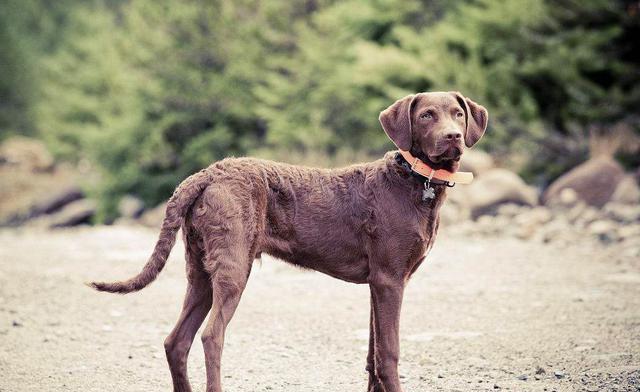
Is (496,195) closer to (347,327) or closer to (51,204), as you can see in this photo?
(347,327)

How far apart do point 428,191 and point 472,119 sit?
68 centimetres

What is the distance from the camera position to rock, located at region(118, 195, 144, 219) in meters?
22.5

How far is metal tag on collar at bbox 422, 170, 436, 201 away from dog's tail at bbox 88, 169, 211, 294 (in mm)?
1394

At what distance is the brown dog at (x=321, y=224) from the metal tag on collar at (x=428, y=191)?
3cm

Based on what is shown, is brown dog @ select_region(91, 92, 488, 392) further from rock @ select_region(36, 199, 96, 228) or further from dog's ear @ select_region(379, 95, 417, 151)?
rock @ select_region(36, 199, 96, 228)

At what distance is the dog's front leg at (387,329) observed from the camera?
4680mm

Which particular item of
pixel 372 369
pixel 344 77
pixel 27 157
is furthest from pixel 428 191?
pixel 27 157

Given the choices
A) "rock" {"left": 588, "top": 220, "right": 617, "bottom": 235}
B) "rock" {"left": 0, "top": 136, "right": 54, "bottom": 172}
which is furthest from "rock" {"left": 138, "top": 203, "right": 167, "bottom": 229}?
"rock" {"left": 0, "top": 136, "right": 54, "bottom": 172}

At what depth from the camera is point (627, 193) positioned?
43.0 feet

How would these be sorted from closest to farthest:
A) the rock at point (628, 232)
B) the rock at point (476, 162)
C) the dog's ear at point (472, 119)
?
the dog's ear at point (472, 119), the rock at point (628, 232), the rock at point (476, 162)

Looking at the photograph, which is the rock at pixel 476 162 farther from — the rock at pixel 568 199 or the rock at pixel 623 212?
the rock at pixel 623 212

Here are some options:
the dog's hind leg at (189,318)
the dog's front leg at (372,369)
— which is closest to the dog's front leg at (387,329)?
the dog's front leg at (372,369)

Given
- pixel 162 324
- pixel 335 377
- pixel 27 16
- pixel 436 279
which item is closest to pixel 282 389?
pixel 335 377

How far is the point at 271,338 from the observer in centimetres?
667
